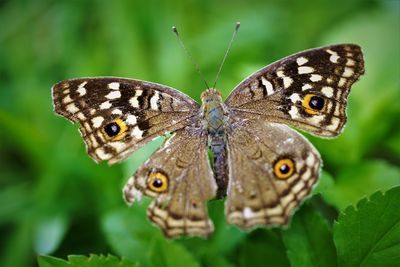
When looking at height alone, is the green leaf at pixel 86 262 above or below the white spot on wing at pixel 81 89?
below

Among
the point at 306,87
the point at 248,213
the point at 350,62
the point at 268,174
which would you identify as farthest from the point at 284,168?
the point at 350,62

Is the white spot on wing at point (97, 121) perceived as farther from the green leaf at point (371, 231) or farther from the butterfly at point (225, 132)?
the green leaf at point (371, 231)

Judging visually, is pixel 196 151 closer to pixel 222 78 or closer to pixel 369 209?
pixel 369 209

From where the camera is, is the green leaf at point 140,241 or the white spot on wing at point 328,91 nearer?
the green leaf at point 140,241

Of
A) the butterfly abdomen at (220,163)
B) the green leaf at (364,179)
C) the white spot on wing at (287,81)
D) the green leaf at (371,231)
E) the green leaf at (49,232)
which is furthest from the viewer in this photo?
the green leaf at (49,232)

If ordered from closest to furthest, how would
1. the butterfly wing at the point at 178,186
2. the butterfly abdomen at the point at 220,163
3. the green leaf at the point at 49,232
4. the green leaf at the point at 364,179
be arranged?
the butterfly wing at the point at 178,186 → the butterfly abdomen at the point at 220,163 → the green leaf at the point at 364,179 → the green leaf at the point at 49,232

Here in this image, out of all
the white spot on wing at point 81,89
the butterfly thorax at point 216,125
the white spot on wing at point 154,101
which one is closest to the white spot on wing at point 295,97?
the butterfly thorax at point 216,125

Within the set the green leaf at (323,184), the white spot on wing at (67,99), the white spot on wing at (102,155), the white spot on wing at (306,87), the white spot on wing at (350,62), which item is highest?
the white spot on wing at (67,99)
